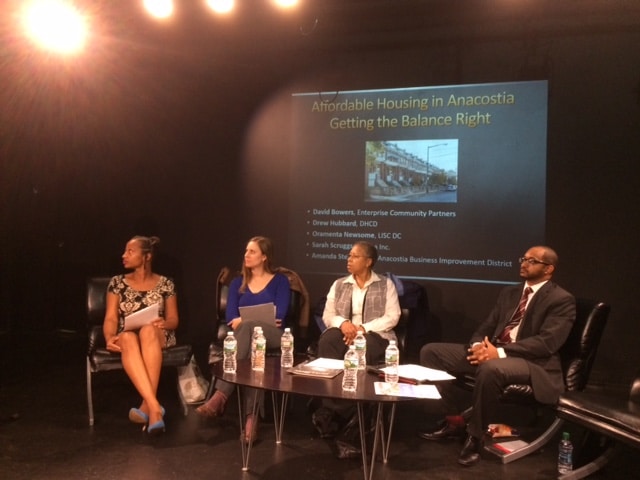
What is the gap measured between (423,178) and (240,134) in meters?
1.78

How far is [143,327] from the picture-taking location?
4176 mm

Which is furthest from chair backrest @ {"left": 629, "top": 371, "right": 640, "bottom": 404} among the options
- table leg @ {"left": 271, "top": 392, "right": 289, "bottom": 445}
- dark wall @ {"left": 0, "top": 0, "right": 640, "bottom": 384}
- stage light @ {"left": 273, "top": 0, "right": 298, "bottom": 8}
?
stage light @ {"left": 273, "top": 0, "right": 298, "bottom": 8}

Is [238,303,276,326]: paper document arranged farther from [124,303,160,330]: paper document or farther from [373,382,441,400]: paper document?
[373,382,441,400]: paper document

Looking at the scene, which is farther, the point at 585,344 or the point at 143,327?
the point at 143,327

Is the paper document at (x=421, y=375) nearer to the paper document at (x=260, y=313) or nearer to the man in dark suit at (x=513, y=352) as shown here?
the man in dark suit at (x=513, y=352)

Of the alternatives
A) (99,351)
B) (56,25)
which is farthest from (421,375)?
(56,25)

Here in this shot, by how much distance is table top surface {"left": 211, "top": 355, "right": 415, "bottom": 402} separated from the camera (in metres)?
2.86

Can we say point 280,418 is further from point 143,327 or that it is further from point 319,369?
point 143,327

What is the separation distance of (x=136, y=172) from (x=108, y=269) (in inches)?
39.8

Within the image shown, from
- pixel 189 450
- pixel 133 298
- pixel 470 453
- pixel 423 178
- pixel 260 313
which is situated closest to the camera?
pixel 470 453

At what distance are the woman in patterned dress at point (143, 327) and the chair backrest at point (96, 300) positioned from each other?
147mm

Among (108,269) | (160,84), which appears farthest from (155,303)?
(160,84)

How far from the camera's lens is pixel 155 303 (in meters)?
4.39

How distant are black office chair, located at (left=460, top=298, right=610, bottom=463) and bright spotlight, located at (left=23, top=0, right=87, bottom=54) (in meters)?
4.55
